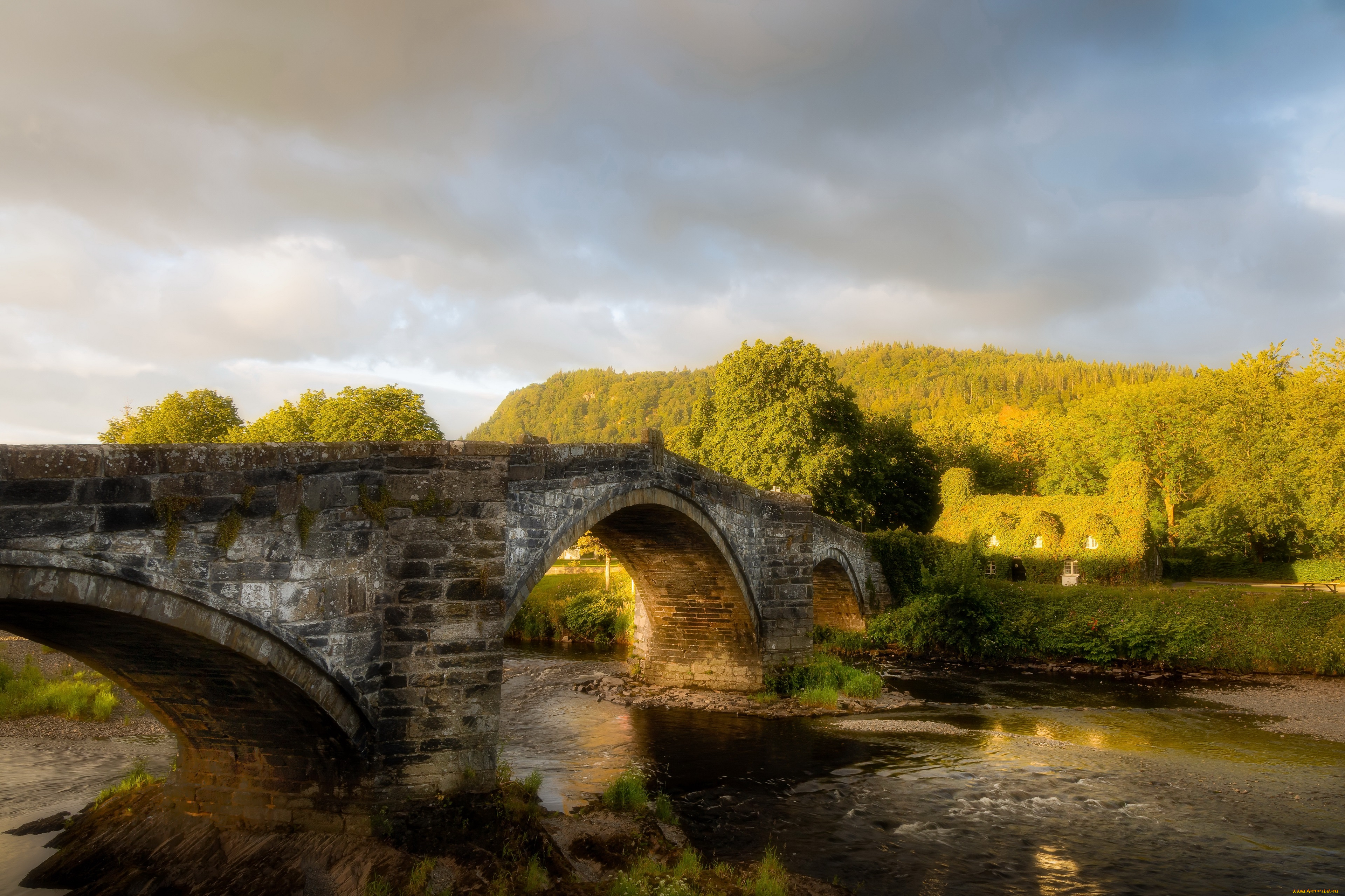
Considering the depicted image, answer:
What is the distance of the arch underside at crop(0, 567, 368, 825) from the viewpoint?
5.88m

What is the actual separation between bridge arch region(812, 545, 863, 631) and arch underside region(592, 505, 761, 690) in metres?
6.11

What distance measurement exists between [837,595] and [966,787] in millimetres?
14039

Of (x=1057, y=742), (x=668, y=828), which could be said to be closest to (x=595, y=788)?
(x=668, y=828)

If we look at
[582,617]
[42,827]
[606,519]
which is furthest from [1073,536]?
[42,827]

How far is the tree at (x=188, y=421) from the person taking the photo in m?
35.1

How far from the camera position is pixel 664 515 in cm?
1442

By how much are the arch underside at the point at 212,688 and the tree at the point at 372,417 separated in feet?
74.8

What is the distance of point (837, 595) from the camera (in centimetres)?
2508

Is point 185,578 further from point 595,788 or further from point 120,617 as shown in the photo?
point 595,788

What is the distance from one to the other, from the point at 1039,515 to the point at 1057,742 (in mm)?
15794

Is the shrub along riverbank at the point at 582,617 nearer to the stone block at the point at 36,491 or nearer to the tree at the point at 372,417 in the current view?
the tree at the point at 372,417

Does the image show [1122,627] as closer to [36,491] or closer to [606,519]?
[606,519]

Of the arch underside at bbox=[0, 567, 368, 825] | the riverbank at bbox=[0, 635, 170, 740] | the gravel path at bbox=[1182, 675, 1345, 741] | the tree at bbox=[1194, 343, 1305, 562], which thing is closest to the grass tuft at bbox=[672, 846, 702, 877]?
the arch underside at bbox=[0, 567, 368, 825]

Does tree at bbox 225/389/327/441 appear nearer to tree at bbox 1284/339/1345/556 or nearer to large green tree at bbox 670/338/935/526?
large green tree at bbox 670/338/935/526
